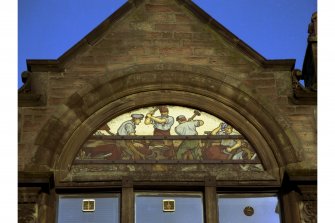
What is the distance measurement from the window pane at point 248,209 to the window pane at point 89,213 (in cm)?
167

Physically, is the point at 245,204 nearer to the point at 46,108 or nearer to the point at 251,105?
the point at 251,105

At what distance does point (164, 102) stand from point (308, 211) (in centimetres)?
313

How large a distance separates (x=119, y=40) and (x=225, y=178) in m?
3.20

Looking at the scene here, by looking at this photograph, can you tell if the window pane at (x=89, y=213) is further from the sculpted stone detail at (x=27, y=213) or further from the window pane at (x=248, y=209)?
the window pane at (x=248, y=209)

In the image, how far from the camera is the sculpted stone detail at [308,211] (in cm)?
1300

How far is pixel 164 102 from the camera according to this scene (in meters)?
14.6

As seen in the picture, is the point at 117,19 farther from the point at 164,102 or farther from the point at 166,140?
the point at 166,140

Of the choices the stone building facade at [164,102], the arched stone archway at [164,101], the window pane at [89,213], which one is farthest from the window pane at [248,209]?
the window pane at [89,213]

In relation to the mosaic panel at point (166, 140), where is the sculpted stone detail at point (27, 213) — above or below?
below

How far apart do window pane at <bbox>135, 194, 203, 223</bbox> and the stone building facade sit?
14cm

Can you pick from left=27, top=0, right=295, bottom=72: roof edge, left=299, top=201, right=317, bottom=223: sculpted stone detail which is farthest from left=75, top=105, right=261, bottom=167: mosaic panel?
left=27, top=0, right=295, bottom=72: roof edge

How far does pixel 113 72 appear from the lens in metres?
14.6

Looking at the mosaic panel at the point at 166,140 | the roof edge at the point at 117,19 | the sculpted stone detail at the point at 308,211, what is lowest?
the sculpted stone detail at the point at 308,211

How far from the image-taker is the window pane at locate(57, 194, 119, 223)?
13.2 m
